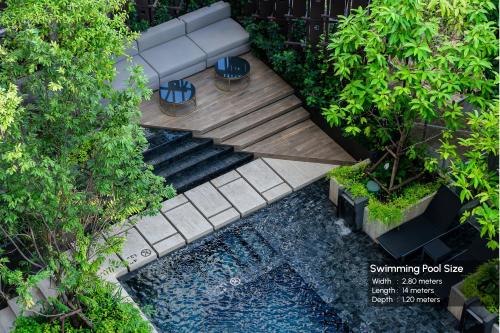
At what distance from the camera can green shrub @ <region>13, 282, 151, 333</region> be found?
10.9 meters

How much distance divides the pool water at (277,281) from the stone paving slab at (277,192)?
125 mm

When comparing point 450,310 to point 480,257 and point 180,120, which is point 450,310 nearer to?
point 480,257

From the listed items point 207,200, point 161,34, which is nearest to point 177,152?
point 207,200

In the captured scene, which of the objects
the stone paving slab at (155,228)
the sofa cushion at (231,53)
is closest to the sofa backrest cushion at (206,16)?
the sofa cushion at (231,53)

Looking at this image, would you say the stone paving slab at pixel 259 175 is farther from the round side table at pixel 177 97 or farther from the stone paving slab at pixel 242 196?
the round side table at pixel 177 97

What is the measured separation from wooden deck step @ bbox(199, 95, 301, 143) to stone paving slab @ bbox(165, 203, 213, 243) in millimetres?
1572

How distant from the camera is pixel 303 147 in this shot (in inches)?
580

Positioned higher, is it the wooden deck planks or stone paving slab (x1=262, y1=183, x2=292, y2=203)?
the wooden deck planks

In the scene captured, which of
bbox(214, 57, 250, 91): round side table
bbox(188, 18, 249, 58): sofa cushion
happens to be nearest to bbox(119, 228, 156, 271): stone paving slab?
bbox(214, 57, 250, 91): round side table

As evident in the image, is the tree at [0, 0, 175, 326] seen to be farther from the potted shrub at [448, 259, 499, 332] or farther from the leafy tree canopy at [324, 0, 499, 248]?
the potted shrub at [448, 259, 499, 332]

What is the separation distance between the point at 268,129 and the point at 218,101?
112cm

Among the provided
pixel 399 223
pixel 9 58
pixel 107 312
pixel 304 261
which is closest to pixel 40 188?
pixel 9 58

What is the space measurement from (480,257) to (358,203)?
2125 millimetres

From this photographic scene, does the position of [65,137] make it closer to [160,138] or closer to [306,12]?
[160,138]
